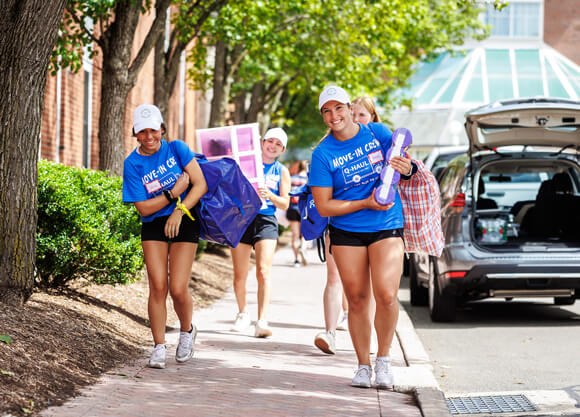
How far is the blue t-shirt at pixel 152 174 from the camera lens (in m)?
6.55

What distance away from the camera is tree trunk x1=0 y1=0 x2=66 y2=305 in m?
7.04

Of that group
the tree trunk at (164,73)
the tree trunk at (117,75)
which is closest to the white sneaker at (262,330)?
the tree trunk at (117,75)

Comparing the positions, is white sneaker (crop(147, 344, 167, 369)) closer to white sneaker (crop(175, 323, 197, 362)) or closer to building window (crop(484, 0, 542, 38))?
white sneaker (crop(175, 323, 197, 362))

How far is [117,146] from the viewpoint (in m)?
11.0

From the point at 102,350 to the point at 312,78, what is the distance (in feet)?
51.2

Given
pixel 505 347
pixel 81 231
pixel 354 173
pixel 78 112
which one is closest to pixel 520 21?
pixel 78 112

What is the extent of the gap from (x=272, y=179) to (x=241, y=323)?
144 cm

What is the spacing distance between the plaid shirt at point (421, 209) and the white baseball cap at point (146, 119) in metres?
1.76

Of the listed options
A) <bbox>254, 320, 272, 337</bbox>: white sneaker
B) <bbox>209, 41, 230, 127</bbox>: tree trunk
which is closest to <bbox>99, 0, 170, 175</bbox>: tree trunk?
<bbox>254, 320, 272, 337</bbox>: white sneaker

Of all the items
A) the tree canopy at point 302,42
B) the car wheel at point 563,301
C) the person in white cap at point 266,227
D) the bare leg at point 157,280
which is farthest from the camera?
the tree canopy at point 302,42

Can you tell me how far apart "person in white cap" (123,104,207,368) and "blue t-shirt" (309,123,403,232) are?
3.60 feet

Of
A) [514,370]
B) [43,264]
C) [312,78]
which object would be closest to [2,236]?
[43,264]

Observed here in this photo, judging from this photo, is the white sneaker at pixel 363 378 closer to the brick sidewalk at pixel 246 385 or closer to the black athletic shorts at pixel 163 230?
the brick sidewalk at pixel 246 385

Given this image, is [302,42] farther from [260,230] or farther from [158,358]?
[158,358]
